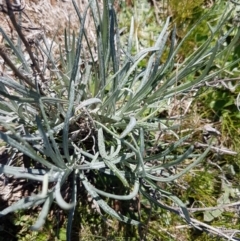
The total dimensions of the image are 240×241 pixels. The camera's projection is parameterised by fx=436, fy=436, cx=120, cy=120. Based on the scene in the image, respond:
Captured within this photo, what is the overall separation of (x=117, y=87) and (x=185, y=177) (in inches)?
21.4

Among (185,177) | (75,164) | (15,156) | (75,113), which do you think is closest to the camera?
(75,164)

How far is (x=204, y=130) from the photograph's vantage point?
1813 mm

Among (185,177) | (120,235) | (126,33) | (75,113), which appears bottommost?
(120,235)

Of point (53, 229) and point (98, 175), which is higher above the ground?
point (98, 175)

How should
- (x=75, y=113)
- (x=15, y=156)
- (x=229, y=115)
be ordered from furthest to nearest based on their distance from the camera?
(x=229, y=115), (x=15, y=156), (x=75, y=113)

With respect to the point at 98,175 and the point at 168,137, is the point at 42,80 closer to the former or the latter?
the point at 98,175

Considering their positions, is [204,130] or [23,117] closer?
[23,117]

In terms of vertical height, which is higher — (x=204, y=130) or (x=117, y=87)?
(x=117, y=87)

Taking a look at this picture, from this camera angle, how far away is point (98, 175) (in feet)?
5.32

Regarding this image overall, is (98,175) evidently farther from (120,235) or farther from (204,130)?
(204,130)

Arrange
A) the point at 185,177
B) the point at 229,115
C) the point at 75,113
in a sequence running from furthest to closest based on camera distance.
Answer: the point at 229,115 → the point at 185,177 → the point at 75,113

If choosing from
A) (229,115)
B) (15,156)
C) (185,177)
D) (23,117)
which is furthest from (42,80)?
(229,115)


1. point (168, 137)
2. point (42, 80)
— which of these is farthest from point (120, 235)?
point (42, 80)

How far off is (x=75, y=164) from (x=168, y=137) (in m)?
0.53
